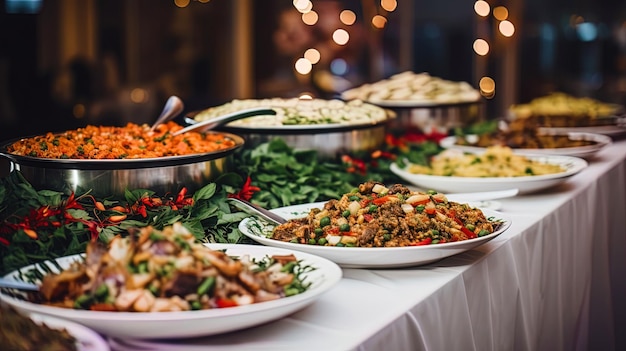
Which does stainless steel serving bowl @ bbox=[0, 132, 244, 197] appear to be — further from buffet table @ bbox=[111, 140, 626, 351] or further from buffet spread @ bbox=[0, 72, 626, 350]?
buffet table @ bbox=[111, 140, 626, 351]

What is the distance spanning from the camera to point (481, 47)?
8.12m

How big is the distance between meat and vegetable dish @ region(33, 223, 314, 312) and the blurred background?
2.71 meters

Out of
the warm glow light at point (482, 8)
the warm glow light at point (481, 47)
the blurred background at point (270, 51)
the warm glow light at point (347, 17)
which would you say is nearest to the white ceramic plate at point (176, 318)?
the blurred background at point (270, 51)

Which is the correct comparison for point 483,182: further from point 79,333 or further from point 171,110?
point 79,333

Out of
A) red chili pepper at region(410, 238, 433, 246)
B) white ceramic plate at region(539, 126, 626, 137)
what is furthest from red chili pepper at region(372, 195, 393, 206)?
white ceramic plate at region(539, 126, 626, 137)

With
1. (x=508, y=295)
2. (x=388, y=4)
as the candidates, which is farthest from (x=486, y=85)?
(x=508, y=295)

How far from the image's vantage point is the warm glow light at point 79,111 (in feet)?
19.0

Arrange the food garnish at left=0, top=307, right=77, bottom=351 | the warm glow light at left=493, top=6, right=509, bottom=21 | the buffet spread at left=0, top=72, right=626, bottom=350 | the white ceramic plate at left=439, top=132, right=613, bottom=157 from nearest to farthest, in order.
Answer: the food garnish at left=0, top=307, right=77, bottom=351 < the buffet spread at left=0, top=72, right=626, bottom=350 < the white ceramic plate at left=439, top=132, right=613, bottom=157 < the warm glow light at left=493, top=6, right=509, bottom=21

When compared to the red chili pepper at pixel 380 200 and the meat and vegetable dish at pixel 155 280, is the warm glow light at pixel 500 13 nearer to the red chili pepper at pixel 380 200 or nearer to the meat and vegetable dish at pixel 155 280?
the red chili pepper at pixel 380 200

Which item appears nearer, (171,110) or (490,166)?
(171,110)

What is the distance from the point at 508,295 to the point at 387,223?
0.40 m

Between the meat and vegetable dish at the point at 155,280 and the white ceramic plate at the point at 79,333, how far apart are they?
1.8 inches

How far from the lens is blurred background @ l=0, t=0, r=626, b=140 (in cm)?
564

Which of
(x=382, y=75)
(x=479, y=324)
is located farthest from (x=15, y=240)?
(x=382, y=75)
